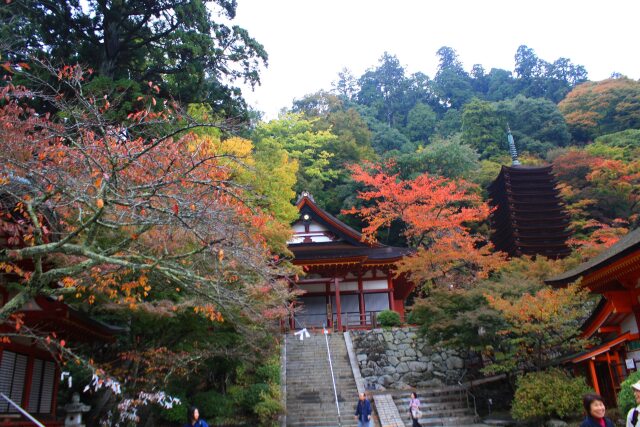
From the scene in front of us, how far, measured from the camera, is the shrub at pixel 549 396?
12219mm

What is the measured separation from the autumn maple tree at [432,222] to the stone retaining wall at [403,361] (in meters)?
3.53

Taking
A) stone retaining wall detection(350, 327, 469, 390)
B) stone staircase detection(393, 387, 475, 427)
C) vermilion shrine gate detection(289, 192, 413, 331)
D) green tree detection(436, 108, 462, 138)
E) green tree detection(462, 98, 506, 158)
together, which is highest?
green tree detection(436, 108, 462, 138)

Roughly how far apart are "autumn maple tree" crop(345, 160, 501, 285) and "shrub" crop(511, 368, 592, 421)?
9880mm

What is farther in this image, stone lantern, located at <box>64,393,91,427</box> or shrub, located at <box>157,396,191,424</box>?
shrub, located at <box>157,396,191,424</box>

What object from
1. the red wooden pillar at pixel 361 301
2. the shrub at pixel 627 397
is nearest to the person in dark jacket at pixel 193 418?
the shrub at pixel 627 397

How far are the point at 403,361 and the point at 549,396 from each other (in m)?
9.19

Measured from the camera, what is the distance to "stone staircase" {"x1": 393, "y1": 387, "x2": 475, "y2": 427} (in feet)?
51.3

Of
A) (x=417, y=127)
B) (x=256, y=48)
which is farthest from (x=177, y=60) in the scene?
(x=417, y=127)

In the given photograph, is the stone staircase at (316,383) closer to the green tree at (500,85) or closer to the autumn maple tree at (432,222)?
the autumn maple tree at (432,222)

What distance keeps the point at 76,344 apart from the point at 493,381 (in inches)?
563

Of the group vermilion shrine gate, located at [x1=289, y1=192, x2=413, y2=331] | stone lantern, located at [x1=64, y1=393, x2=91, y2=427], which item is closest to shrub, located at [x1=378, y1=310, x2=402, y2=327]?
vermilion shrine gate, located at [x1=289, y1=192, x2=413, y2=331]

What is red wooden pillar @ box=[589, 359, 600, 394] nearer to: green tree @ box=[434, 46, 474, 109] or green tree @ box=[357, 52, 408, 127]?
green tree @ box=[357, 52, 408, 127]

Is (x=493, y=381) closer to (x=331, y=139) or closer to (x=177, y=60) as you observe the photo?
(x=177, y=60)

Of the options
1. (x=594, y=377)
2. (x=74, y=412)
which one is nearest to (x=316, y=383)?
(x=594, y=377)
